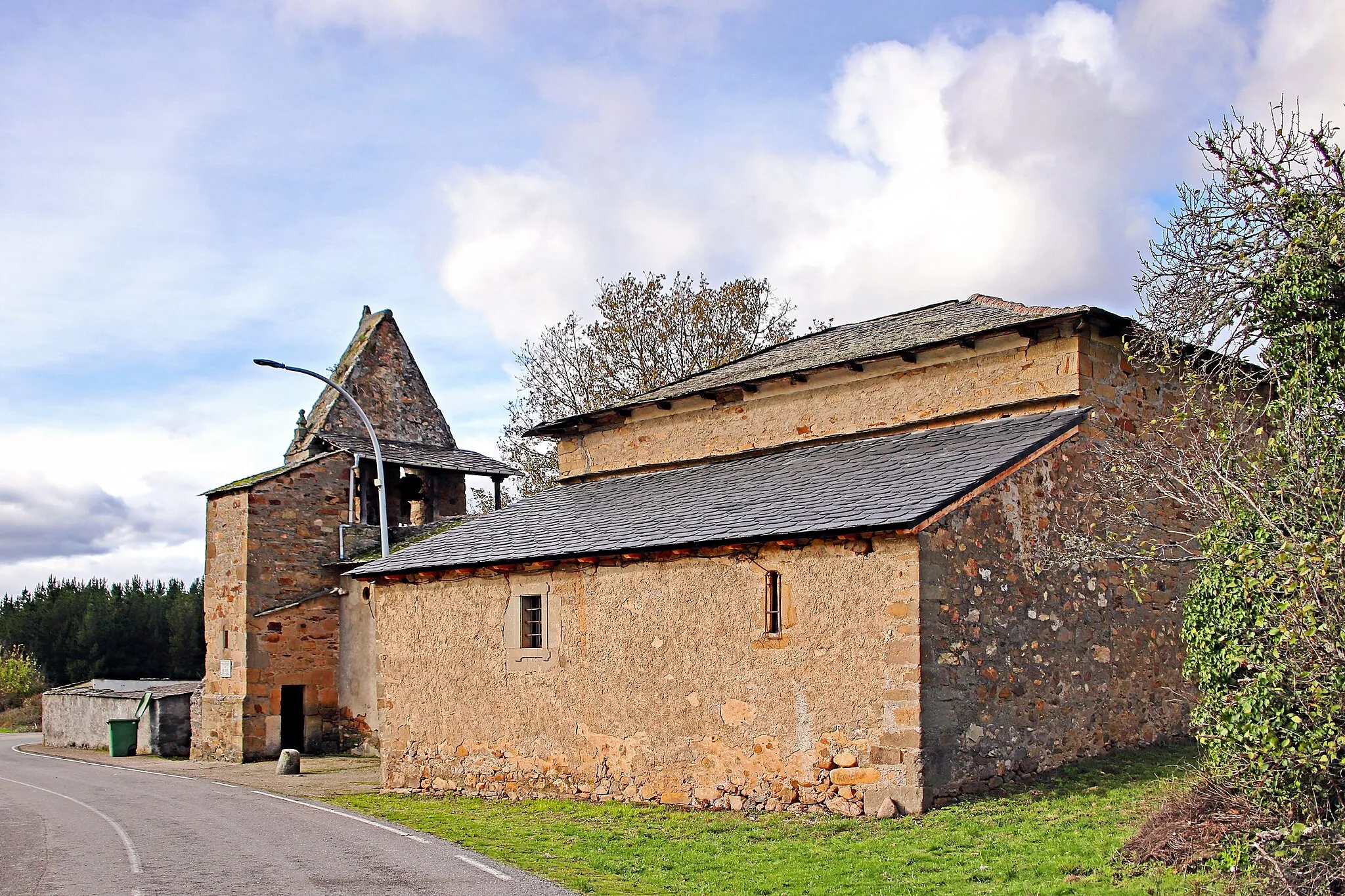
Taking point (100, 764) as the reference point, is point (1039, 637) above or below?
above

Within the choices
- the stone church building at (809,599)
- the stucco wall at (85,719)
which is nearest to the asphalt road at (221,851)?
the stone church building at (809,599)

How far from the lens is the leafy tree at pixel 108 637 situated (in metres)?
49.7

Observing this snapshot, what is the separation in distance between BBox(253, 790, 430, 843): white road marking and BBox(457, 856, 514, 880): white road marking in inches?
48.6

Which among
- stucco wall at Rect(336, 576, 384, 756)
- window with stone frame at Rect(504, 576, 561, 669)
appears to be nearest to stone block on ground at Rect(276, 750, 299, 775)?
stucco wall at Rect(336, 576, 384, 756)

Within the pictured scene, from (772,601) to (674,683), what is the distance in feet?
5.62

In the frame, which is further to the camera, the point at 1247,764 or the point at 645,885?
the point at 645,885

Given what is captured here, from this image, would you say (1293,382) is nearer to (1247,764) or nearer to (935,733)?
(1247,764)

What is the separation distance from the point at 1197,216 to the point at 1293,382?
5.55ft

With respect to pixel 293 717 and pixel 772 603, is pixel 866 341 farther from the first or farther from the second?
pixel 293 717

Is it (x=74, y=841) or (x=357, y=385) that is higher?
(x=357, y=385)

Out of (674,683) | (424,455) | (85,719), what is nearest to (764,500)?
(674,683)

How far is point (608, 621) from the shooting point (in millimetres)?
14000

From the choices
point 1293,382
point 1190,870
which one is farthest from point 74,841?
point 1293,382

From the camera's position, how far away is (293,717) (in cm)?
2380
